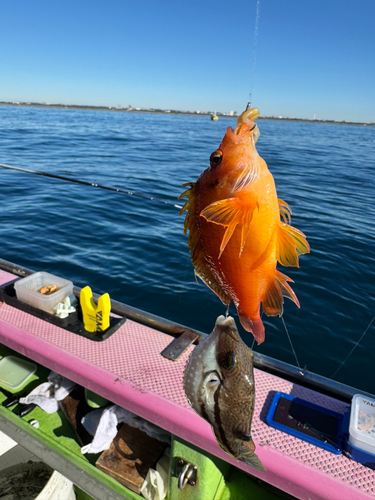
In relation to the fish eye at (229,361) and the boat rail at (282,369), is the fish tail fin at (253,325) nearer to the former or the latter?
the fish eye at (229,361)

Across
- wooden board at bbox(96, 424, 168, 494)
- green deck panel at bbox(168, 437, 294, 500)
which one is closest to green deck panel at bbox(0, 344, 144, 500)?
wooden board at bbox(96, 424, 168, 494)

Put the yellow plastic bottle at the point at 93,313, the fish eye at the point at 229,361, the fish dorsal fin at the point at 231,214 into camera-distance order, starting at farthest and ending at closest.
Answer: the yellow plastic bottle at the point at 93,313
the fish eye at the point at 229,361
the fish dorsal fin at the point at 231,214

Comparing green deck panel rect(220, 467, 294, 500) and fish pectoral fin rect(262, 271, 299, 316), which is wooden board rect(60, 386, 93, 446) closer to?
green deck panel rect(220, 467, 294, 500)

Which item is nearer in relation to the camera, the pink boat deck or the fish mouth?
the fish mouth

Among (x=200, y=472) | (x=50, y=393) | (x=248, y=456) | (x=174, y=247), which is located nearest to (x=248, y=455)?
(x=248, y=456)

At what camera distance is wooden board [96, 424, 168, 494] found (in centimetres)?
310

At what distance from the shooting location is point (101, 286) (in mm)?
7223

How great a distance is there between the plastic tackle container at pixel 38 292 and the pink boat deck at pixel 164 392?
0.16 metres

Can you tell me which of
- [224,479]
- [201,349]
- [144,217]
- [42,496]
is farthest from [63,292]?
[144,217]

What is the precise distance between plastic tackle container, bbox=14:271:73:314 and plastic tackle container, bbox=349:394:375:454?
294 cm

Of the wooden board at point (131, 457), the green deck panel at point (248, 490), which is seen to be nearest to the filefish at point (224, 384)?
the wooden board at point (131, 457)

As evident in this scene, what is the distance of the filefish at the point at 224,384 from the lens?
1377 mm

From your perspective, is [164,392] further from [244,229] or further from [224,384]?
Result: [244,229]

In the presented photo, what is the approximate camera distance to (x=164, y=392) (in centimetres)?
283
